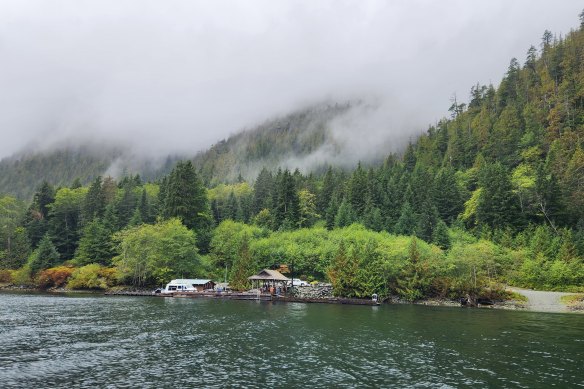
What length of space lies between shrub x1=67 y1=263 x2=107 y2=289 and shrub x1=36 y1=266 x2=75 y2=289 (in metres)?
2.40

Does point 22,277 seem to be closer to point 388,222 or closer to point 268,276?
point 268,276

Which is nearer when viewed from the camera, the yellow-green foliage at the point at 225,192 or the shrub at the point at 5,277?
the shrub at the point at 5,277

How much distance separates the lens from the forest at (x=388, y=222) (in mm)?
75438

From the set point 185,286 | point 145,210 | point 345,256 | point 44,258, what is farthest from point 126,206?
point 345,256

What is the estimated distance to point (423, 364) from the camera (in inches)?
1016

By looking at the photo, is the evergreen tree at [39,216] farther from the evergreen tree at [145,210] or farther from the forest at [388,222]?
the evergreen tree at [145,210]

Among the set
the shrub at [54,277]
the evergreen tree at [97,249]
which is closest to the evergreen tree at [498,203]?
the evergreen tree at [97,249]

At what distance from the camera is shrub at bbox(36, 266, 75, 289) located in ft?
309

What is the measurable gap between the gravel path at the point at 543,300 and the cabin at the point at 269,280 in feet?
142

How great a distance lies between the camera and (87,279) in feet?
302

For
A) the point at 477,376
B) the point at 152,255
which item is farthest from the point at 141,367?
the point at 152,255

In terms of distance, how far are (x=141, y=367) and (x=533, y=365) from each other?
2440 centimetres

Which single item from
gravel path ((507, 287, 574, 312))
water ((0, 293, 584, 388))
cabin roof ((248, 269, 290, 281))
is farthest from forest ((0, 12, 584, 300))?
water ((0, 293, 584, 388))

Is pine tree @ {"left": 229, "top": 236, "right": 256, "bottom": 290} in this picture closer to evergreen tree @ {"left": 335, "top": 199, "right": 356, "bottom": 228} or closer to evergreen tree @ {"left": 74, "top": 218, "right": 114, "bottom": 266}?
evergreen tree @ {"left": 335, "top": 199, "right": 356, "bottom": 228}
